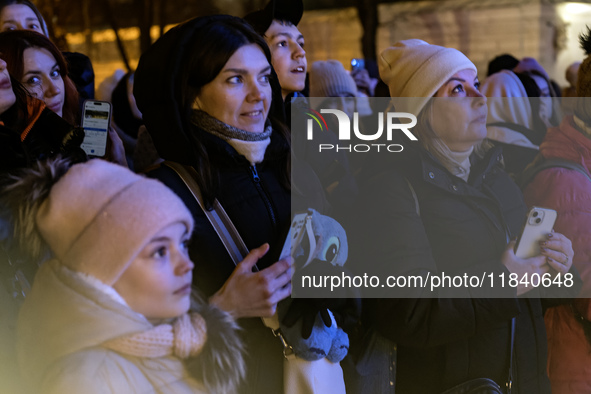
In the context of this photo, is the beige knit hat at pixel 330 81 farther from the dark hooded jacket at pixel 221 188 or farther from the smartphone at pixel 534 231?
the dark hooded jacket at pixel 221 188

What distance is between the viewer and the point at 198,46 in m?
1.60

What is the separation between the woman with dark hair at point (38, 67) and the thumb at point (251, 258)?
2.52 ft

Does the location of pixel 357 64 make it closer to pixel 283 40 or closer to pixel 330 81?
pixel 330 81

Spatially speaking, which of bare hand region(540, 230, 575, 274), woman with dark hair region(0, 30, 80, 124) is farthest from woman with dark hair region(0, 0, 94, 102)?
bare hand region(540, 230, 575, 274)

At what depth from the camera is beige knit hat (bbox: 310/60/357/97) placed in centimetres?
424

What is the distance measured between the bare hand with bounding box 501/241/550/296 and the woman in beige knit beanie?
962 millimetres

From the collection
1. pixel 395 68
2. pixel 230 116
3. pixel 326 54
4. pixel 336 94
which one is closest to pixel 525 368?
pixel 395 68

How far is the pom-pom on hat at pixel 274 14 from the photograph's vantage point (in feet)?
7.72

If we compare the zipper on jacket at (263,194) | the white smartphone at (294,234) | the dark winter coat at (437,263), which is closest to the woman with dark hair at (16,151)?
the zipper on jacket at (263,194)

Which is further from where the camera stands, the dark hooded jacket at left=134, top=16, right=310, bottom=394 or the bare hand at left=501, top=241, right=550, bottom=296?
the bare hand at left=501, top=241, right=550, bottom=296

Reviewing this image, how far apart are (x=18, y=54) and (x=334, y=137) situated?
1.06 meters

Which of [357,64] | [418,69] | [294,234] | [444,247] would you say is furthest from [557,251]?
[357,64]

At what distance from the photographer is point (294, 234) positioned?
5.44 ft

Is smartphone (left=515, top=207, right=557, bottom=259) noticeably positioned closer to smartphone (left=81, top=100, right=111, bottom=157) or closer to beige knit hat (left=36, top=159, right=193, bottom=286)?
beige knit hat (left=36, top=159, right=193, bottom=286)
